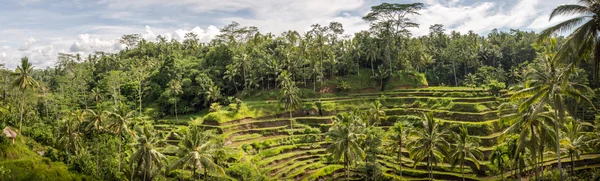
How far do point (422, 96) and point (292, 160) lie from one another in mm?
25785

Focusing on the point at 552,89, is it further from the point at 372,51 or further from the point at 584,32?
the point at 372,51

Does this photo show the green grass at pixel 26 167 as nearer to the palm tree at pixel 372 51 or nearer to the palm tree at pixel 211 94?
the palm tree at pixel 211 94

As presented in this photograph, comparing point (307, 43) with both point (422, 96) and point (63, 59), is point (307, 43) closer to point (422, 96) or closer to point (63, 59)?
point (422, 96)

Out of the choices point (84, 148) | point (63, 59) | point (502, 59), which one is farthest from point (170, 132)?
point (502, 59)

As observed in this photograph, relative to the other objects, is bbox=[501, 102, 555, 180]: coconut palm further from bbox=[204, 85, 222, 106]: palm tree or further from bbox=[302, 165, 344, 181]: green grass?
bbox=[204, 85, 222, 106]: palm tree

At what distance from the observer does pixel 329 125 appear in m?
53.5

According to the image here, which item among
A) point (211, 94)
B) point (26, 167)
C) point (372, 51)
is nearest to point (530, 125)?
point (26, 167)

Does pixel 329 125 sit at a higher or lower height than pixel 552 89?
lower

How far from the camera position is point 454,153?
3362cm

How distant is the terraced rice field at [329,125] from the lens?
1591 inches

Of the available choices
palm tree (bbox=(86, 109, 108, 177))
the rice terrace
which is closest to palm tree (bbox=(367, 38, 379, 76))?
the rice terrace

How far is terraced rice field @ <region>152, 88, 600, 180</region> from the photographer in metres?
40.4

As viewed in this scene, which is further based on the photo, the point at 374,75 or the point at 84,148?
the point at 374,75

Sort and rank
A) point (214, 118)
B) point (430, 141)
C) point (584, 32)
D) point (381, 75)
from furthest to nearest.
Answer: point (381, 75) → point (214, 118) → point (430, 141) → point (584, 32)
